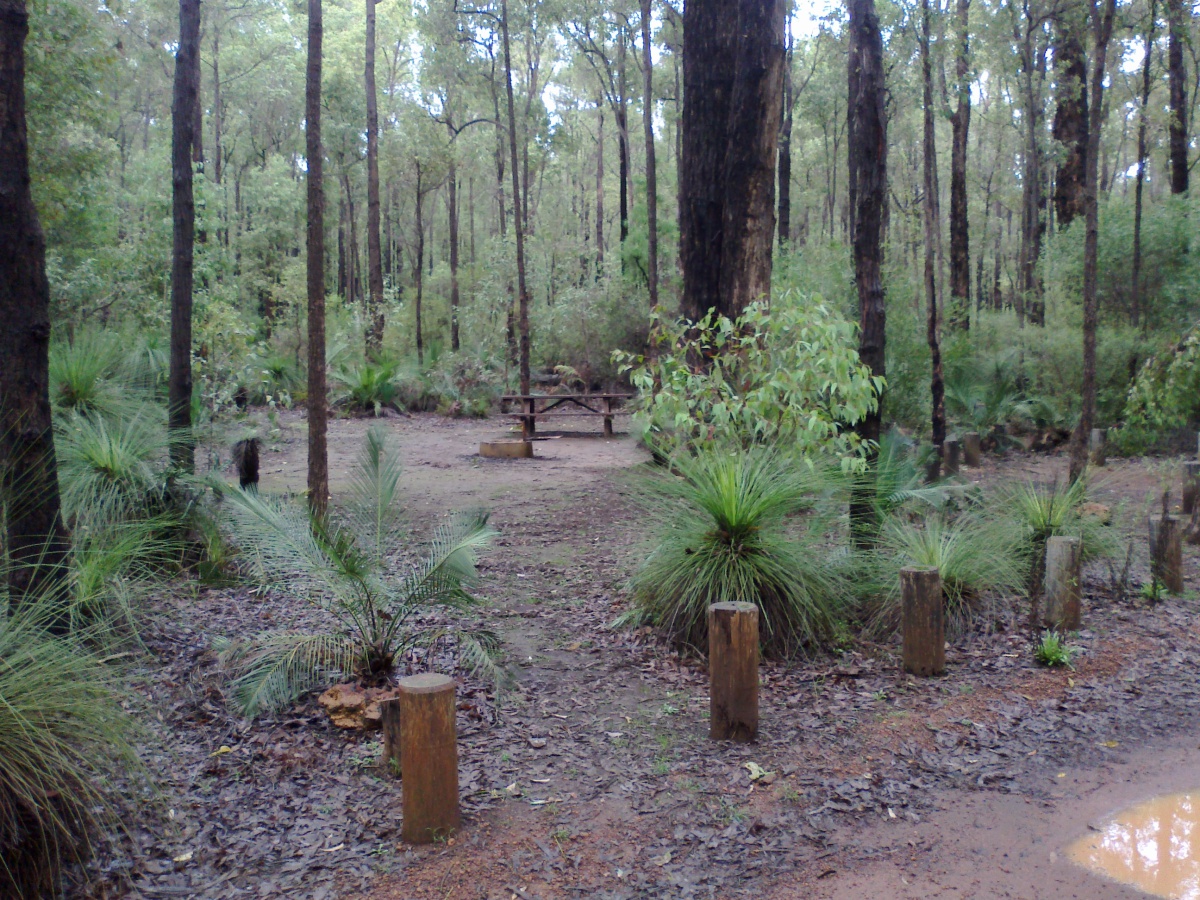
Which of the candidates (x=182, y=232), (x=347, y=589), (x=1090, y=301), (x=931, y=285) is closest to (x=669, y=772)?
(x=347, y=589)

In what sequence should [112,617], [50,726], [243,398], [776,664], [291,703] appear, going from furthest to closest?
[243,398]
[776,664]
[112,617]
[291,703]
[50,726]

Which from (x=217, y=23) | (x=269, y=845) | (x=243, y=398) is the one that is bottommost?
(x=269, y=845)

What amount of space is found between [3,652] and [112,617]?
1.99 metres

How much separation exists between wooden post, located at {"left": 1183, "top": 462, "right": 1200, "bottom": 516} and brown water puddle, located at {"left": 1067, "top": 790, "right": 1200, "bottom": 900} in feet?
20.5

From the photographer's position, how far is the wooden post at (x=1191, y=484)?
30.3 feet

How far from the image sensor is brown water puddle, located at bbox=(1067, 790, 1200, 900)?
3473mm

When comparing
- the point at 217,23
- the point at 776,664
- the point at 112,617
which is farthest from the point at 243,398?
the point at 217,23

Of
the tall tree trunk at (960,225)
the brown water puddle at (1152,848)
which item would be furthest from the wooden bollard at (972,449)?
the brown water puddle at (1152,848)

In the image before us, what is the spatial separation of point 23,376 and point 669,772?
3.65 metres

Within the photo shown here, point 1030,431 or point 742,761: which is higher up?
point 1030,431

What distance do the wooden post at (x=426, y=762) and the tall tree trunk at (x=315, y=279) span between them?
3.87 metres

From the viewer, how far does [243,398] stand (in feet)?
60.1

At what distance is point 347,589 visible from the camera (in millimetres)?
4914

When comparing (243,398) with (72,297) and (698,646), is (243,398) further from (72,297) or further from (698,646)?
(698,646)
